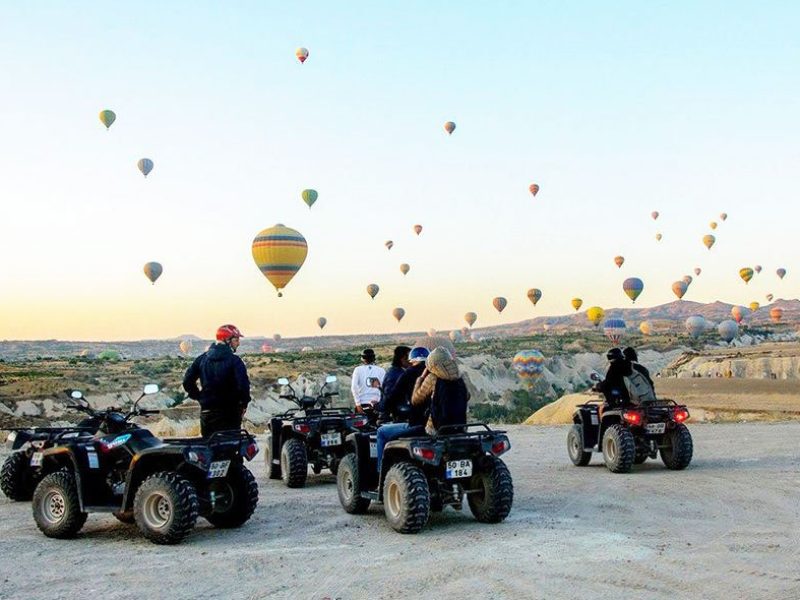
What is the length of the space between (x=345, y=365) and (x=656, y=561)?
8672 cm

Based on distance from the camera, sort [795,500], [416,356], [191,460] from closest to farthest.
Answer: [191,460] → [416,356] → [795,500]

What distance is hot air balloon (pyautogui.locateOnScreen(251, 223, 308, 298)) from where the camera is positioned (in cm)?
5091

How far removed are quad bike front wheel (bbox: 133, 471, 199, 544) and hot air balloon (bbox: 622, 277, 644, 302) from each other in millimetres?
96330

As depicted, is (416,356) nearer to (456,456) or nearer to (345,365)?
(456,456)

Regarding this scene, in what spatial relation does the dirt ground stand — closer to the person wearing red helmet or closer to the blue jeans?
the blue jeans

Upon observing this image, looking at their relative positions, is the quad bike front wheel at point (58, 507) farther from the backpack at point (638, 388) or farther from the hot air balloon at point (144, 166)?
the hot air balloon at point (144, 166)

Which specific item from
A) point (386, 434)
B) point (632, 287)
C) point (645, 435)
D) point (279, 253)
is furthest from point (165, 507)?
point (632, 287)

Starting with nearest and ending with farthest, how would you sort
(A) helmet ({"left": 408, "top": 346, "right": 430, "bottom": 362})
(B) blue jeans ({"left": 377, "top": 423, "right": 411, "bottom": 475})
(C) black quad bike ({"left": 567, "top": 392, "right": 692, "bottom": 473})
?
(B) blue jeans ({"left": 377, "top": 423, "right": 411, "bottom": 475}), (A) helmet ({"left": 408, "top": 346, "right": 430, "bottom": 362}), (C) black quad bike ({"left": 567, "top": 392, "right": 692, "bottom": 473})

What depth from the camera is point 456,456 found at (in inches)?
415

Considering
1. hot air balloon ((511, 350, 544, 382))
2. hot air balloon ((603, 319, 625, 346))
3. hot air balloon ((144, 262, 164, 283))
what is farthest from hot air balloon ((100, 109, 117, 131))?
hot air balloon ((603, 319, 625, 346))

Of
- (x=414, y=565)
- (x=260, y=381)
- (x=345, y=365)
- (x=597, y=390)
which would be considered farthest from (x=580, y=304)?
(x=414, y=565)

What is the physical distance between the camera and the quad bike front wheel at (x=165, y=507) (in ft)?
31.5

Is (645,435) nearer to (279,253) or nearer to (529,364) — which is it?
(279,253)

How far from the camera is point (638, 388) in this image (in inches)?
637
